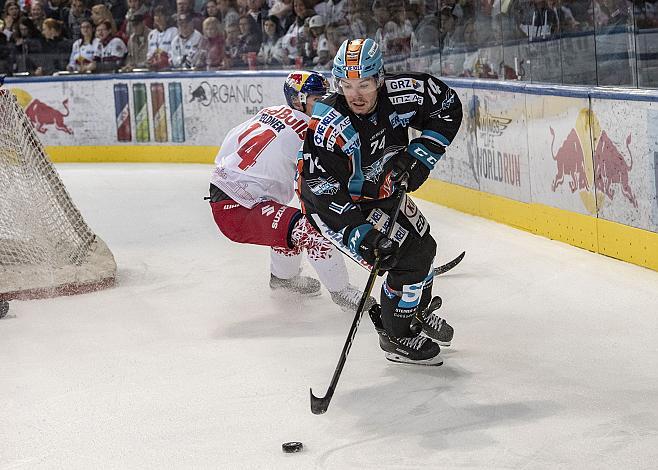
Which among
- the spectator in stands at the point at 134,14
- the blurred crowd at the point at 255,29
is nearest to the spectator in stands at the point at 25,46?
the blurred crowd at the point at 255,29

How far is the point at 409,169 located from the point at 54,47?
9780 millimetres

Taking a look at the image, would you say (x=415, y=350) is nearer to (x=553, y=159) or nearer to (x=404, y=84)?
(x=404, y=84)

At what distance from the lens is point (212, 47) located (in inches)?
473

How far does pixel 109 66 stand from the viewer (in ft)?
41.2

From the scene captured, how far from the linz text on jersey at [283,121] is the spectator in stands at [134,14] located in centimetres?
780

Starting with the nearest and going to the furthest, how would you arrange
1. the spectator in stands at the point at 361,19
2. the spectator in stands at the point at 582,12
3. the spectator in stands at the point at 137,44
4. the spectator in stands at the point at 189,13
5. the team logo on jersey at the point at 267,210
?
the team logo on jersey at the point at 267,210 → the spectator in stands at the point at 582,12 → the spectator in stands at the point at 361,19 → the spectator in stands at the point at 189,13 → the spectator in stands at the point at 137,44

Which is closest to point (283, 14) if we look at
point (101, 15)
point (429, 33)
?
point (101, 15)

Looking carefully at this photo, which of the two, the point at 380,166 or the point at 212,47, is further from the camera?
the point at 212,47

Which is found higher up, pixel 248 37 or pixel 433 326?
pixel 248 37

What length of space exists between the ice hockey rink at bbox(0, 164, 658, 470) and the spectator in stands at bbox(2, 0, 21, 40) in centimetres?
744

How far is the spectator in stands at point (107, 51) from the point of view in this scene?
41.3ft

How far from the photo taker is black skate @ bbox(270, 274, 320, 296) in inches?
221

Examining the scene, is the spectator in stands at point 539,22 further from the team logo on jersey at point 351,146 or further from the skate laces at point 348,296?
the team logo on jersey at point 351,146

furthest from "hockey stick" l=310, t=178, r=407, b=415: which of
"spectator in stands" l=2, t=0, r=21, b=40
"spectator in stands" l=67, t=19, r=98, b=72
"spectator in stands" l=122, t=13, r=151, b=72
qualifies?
"spectator in stands" l=2, t=0, r=21, b=40
